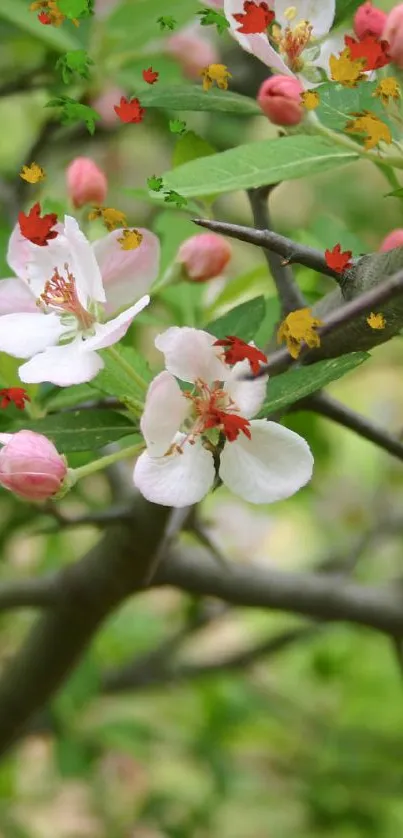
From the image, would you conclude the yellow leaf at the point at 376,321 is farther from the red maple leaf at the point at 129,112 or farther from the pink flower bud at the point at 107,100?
the pink flower bud at the point at 107,100

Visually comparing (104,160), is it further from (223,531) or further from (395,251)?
(395,251)

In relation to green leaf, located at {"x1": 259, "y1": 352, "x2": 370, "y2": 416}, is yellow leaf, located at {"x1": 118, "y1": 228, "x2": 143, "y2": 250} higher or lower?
higher

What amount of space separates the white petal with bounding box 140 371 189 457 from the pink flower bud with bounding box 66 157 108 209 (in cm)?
18

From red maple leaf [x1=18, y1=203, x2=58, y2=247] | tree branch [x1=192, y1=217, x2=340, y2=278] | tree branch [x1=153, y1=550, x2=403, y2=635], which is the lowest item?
tree branch [x1=153, y1=550, x2=403, y2=635]

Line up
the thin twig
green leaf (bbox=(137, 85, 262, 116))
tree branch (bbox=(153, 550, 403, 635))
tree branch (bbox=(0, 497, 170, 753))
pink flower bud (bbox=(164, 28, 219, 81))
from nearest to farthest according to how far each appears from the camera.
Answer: the thin twig → green leaf (bbox=(137, 85, 262, 116)) → tree branch (bbox=(0, 497, 170, 753)) → tree branch (bbox=(153, 550, 403, 635)) → pink flower bud (bbox=(164, 28, 219, 81))

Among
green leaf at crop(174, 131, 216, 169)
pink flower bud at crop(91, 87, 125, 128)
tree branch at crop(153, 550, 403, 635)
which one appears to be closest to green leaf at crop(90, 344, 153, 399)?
green leaf at crop(174, 131, 216, 169)

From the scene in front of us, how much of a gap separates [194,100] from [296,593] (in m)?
0.51

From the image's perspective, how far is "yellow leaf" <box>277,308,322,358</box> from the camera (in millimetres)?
386

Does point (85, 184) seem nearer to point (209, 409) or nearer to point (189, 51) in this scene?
point (209, 409)

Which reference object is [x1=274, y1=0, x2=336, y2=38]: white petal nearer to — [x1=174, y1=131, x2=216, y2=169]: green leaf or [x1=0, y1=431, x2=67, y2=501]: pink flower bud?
[x1=174, y1=131, x2=216, y2=169]: green leaf

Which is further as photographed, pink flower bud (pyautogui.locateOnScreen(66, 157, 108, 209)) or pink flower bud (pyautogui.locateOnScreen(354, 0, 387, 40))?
pink flower bud (pyautogui.locateOnScreen(66, 157, 108, 209))

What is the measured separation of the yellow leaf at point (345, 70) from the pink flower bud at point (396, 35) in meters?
0.03

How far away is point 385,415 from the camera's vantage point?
160cm

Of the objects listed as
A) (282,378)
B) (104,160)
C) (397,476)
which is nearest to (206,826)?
(397,476)
